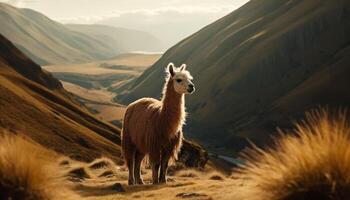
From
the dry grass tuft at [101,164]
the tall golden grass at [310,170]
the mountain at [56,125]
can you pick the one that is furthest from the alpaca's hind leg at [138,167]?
the mountain at [56,125]

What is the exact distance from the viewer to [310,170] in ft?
27.9

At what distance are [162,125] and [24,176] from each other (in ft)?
28.4

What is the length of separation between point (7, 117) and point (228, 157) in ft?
244

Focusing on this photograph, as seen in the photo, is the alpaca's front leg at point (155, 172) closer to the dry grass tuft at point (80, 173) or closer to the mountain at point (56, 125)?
the dry grass tuft at point (80, 173)

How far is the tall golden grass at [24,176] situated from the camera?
32.7ft

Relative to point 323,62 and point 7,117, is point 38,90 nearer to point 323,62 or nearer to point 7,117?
point 7,117

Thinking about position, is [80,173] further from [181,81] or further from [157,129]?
[181,81]

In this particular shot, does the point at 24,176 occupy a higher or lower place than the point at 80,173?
lower

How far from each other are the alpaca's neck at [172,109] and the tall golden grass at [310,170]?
913cm

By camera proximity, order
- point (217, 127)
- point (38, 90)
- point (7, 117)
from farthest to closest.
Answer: point (217, 127), point (38, 90), point (7, 117)

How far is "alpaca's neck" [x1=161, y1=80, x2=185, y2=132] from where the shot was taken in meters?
18.4

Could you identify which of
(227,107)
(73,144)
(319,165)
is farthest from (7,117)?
(227,107)

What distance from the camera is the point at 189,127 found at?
588 feet

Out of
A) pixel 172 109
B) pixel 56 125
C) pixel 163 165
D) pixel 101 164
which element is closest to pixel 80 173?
pixel 101 164
